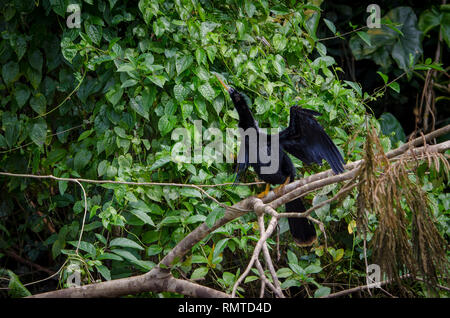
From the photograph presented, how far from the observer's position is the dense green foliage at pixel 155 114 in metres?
2.16

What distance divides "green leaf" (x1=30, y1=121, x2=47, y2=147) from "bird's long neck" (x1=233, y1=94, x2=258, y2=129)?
38.1 inches

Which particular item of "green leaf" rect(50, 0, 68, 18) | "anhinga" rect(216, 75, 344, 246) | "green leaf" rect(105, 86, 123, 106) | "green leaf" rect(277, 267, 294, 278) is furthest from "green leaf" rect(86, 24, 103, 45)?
"green leaf" rect(277, 267, 294, 278)

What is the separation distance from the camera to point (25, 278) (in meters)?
3.00

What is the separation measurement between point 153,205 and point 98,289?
0.46 metres

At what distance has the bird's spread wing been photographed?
1859mm

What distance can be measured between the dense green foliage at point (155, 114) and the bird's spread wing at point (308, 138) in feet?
1.11

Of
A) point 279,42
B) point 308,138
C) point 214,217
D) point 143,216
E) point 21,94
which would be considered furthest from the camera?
point 279,42

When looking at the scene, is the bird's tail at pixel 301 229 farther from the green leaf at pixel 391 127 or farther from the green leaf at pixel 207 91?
the green leaf at pixel 391 127

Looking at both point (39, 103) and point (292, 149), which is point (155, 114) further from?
point (292, 149)

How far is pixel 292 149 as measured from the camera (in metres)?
2.04

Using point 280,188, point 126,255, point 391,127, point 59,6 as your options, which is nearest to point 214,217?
point 280,188

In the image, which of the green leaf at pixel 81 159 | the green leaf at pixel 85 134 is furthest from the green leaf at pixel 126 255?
the green leaf at pixel 85 134

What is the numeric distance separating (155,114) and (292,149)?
28.8 inches

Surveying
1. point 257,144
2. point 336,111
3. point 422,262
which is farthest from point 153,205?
point 422,262
